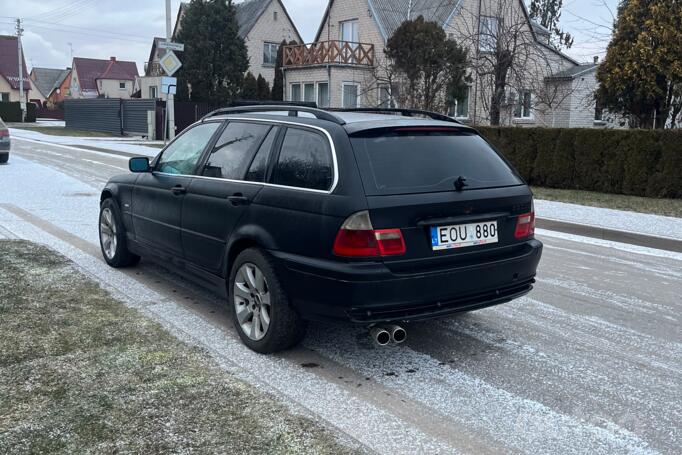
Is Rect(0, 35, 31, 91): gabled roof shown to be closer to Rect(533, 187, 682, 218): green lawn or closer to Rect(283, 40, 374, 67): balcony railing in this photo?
Rect(283, 40, 374, 67): balcony railing

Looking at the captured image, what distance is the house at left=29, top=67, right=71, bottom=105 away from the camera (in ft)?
361

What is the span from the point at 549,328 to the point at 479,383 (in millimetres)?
1337

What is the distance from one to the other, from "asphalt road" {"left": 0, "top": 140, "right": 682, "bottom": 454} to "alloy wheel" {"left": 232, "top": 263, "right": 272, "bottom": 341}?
0.17 m

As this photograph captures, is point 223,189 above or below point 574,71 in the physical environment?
below

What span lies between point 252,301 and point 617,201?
10773 millimetres

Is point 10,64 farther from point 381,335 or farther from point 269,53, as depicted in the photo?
point 381,335

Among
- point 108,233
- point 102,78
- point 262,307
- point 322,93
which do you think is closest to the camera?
point 262,307

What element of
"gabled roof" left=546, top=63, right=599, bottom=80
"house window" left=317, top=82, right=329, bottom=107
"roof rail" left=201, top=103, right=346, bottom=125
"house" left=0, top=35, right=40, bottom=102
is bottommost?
"roof rail" left=201, top=103, right=346, bottom=125

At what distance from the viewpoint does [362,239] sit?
3922 mm

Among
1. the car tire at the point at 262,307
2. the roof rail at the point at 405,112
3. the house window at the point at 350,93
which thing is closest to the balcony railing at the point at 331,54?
the house window at the point at 350,93

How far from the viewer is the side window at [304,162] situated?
4211 millimetres

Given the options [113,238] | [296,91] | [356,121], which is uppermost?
[296,91]

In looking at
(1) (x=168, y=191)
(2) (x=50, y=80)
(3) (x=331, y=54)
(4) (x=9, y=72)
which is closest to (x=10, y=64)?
(4) (x=9, y=72)

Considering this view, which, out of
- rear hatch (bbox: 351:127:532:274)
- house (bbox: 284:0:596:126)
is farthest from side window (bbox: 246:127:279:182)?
house (bbox: 284:0:596:126)
